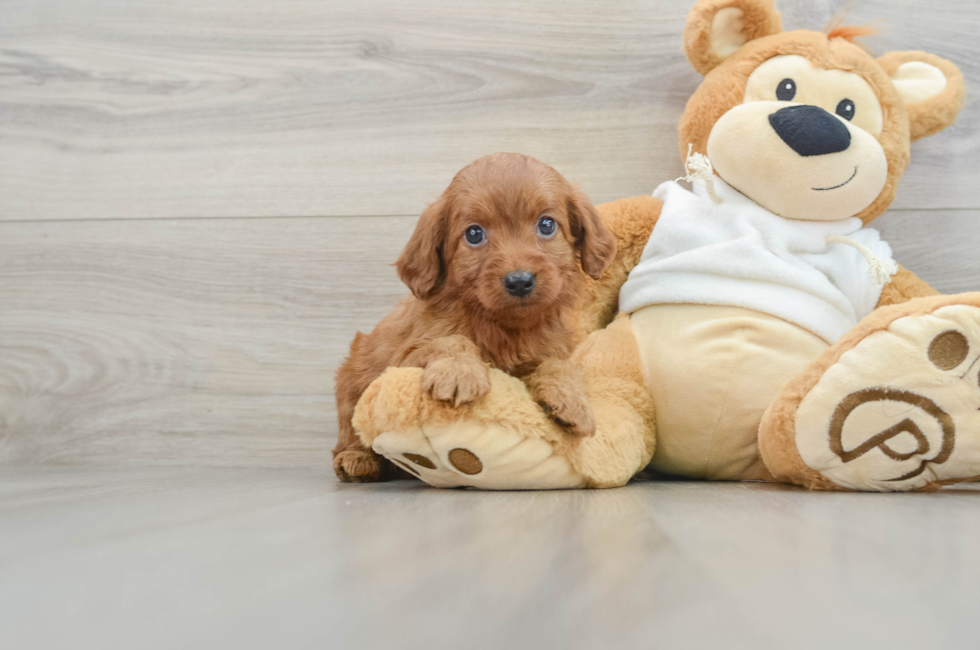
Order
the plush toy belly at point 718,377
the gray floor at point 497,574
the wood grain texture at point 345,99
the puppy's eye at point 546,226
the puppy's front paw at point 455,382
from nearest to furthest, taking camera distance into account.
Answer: the gray floor at point 497,574, the puppy's front paw at point 455,382, the puppy's eye at point 546,226, the plush toy belly at point 718,377, the wood grain texture at point 345,99

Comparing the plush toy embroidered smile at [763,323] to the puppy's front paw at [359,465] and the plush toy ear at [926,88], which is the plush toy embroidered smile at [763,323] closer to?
the plush toy ear at [926,88]

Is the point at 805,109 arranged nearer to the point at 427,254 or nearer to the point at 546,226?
the point at 546,226

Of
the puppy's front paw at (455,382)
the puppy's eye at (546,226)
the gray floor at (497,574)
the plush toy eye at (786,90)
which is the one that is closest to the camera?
the gray floor at (497,574)

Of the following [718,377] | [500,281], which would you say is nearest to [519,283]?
[500,281]

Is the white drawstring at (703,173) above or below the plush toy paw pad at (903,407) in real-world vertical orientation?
above

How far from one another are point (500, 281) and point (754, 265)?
0.46 meters

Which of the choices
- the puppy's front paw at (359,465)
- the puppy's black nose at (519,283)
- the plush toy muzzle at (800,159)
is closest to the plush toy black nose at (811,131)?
the plush toy muzzle at (800,159)

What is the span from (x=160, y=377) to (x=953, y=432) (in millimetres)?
1388

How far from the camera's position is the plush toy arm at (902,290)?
1144 mm

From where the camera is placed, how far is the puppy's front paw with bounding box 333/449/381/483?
1.05 m

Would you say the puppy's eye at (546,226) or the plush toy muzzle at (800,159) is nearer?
the puppy's eye at (546,226)

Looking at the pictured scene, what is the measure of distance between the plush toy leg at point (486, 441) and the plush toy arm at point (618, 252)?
29 centimetres

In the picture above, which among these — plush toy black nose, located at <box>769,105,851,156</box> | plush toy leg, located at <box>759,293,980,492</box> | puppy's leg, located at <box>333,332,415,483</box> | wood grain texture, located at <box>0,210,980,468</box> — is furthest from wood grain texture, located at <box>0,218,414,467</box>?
plush toy leg, located at <box>759,293,980,492</box>

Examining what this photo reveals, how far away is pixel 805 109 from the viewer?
1.06 meters
